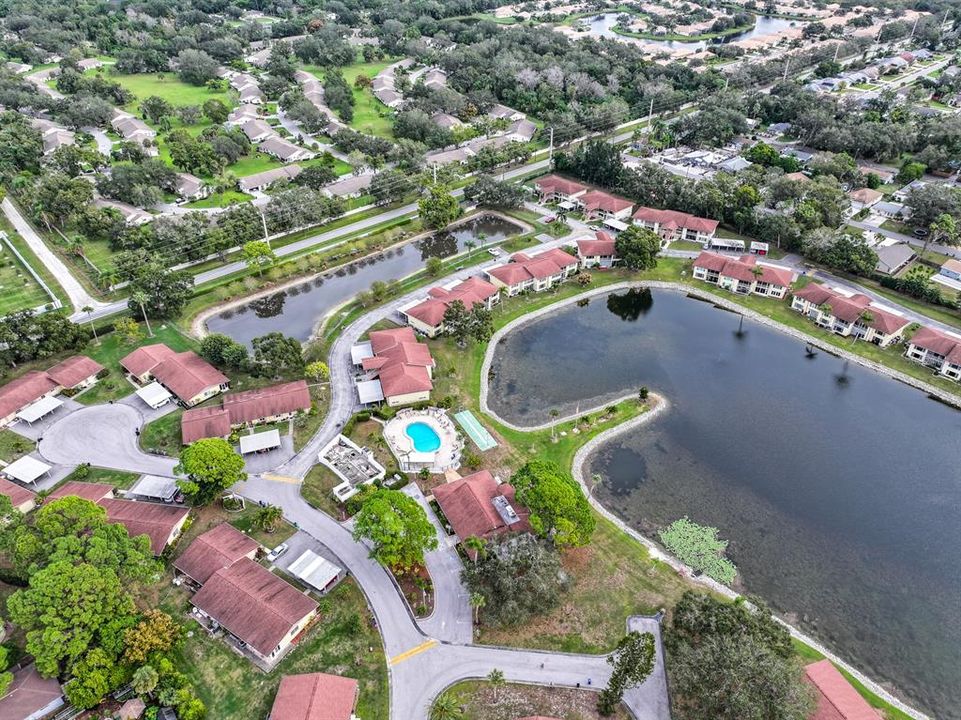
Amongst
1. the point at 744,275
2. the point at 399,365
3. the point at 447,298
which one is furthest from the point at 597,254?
the point at 399,365

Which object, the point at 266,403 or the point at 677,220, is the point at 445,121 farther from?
the point at 266,403

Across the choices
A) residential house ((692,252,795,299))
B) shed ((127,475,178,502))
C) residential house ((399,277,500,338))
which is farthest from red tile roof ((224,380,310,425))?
residential house ((692,252,795,299))

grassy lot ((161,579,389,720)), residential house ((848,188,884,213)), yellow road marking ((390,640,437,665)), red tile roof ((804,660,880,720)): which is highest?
residential house ((848,188,884,213))

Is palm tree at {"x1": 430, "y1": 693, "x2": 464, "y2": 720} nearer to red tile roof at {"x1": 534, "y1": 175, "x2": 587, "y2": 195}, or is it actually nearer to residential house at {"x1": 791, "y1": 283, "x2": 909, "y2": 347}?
residential house at {"x1": 791, "y1": 283, "x2": 909, "y2": 347}

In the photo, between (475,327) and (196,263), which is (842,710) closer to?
(475,327)

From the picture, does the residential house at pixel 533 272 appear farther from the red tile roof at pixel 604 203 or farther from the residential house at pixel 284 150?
the residential house at pixel 284 150

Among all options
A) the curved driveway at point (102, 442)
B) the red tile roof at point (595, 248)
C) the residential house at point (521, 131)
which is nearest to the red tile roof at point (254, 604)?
the curved driveway at point (102, 442)
